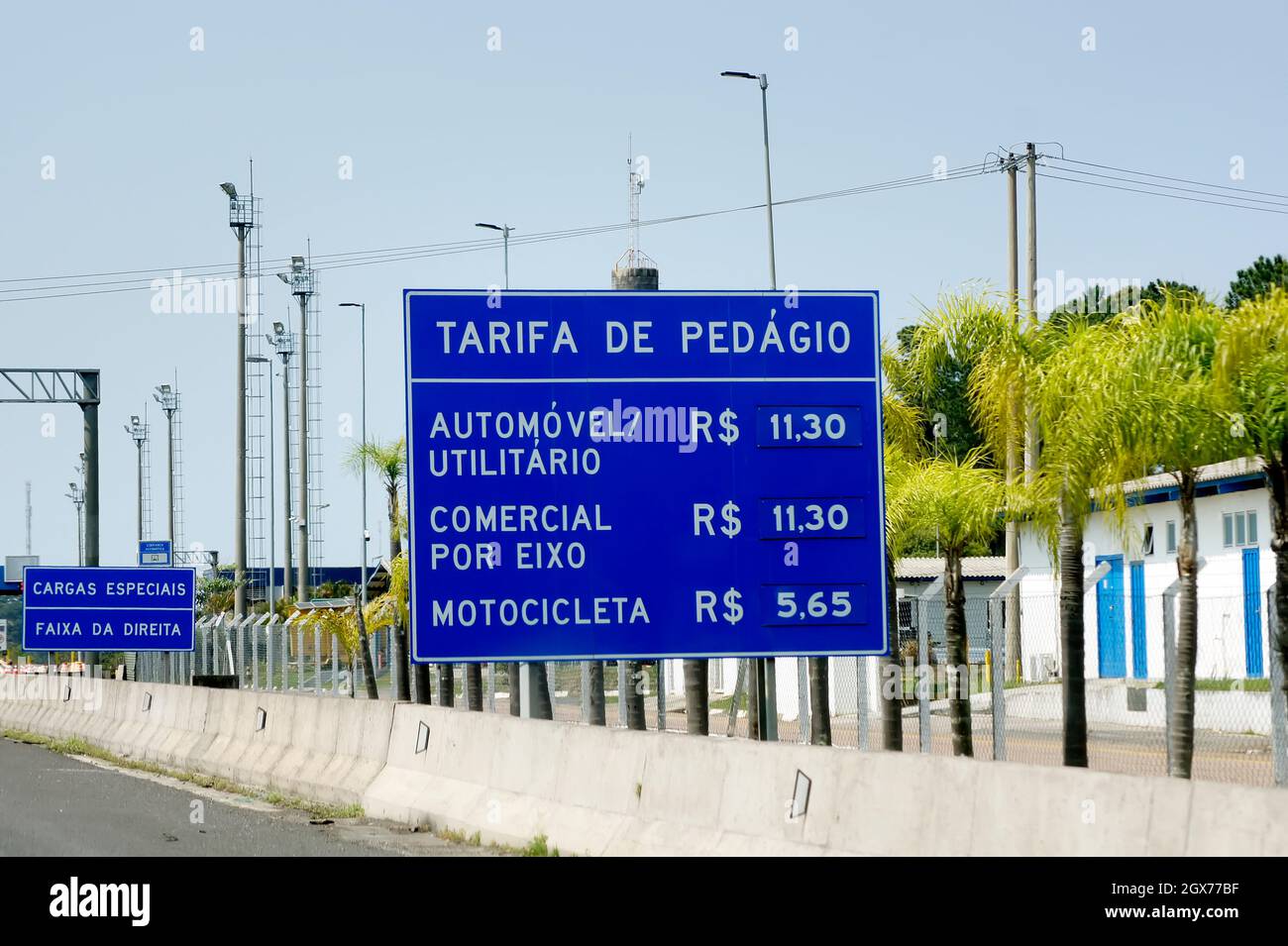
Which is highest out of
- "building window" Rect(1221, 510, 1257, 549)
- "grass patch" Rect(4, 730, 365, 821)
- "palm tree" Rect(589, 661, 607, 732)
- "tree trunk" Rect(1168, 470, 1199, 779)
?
"building window" Rect(1221, 510, 1257, 549)

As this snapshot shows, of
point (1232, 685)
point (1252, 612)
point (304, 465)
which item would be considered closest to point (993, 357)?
point (1232, 685)

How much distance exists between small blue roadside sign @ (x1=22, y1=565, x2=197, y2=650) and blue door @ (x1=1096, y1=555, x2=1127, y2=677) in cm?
1742

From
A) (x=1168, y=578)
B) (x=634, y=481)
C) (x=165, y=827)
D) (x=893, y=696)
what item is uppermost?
(x=634, y=481)

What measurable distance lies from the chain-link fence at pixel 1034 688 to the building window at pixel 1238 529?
4.75ft

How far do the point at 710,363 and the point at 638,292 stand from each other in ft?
2.64

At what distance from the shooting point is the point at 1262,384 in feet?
45.3

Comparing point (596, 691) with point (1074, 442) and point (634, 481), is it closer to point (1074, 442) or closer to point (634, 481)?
point (634, 481)

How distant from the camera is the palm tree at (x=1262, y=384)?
541 inches

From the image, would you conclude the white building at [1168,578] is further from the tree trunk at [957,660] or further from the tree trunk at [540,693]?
the tree trunk at [957,660]

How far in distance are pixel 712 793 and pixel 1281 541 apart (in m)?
4.80

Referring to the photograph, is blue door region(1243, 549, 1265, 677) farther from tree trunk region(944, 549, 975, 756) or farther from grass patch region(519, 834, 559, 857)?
grass patch region(519, 834, 559, 857)

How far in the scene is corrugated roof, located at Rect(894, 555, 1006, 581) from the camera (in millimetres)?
52281

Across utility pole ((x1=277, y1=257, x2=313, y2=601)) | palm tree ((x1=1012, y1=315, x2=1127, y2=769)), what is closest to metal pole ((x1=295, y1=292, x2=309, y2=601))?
utility pole ((x1=277, y1=257, x2=313, y2=601))

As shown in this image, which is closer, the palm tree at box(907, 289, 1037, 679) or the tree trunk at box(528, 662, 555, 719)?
the palm tree at box(907, 289, 1037, 679)
